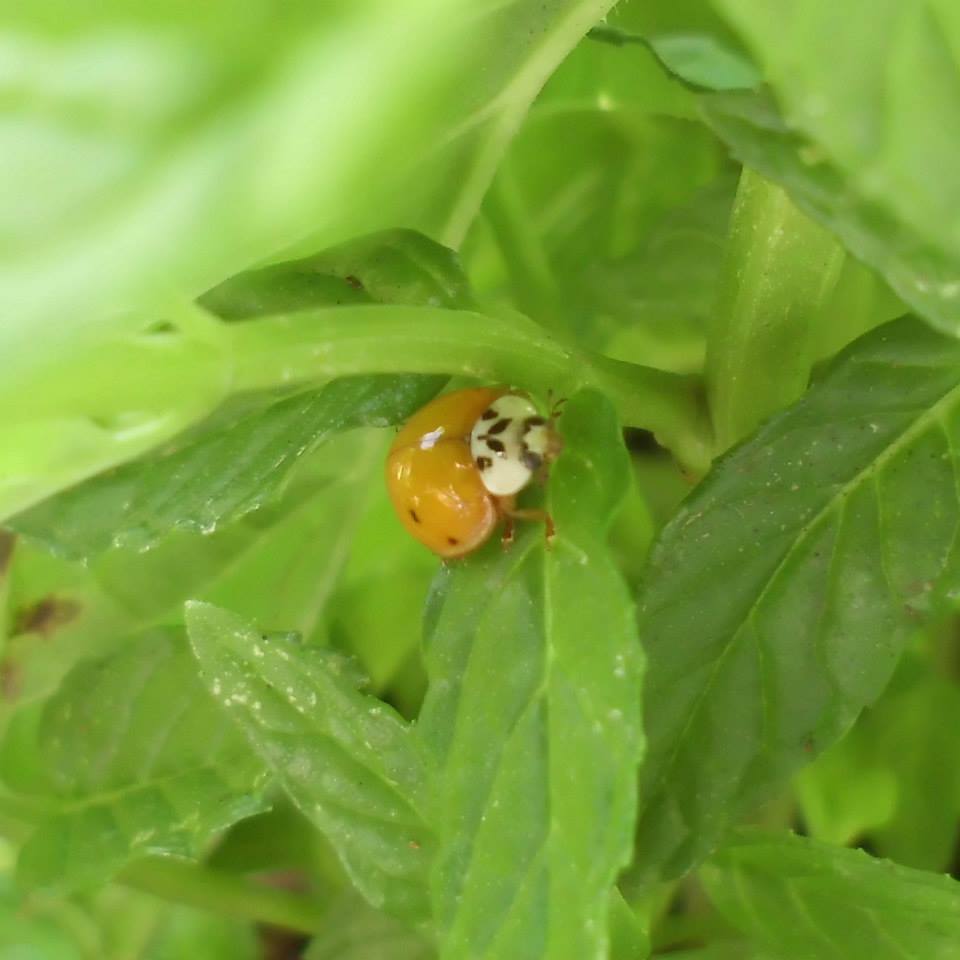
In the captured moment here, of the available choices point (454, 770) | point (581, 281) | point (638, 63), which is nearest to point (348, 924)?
point (454, 770)

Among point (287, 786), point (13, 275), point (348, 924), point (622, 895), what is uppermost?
point (13, 275)

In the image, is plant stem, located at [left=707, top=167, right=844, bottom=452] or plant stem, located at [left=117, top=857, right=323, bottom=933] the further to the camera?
plant stem, located at [left=117, top=857, right=323, bottom=933]

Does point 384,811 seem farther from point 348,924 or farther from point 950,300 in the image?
point 950,300

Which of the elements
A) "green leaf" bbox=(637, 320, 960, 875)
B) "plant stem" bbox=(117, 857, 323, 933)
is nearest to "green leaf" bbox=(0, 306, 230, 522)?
"green leaf" bbox=(637, 320, 960, 875)

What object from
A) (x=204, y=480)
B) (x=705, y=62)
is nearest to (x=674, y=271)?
(x=705, y=62)

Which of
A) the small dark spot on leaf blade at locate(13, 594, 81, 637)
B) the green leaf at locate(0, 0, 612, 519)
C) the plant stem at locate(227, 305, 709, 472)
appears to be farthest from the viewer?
the small dark spot on leaf blade at locate(13, 594, 81, 637)

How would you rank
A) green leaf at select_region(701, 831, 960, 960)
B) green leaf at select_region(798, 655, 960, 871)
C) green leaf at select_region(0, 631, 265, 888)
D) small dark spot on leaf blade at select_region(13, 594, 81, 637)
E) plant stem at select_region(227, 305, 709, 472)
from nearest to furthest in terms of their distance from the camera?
plant stem at select_region(227, 305, 709, 472) < green leaf at select_region(701, 831, 960, 960) < green leaf at select_region(0, 631, 265, 888) < small dark spot on leaf blade at select_region(13, 594, 81, 637) < green leaf at select_region(798, 655, 960, 871)

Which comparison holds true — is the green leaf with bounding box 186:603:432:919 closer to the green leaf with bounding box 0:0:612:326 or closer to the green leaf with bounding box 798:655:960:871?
the green leaf with bounding box 0:0:612:326
